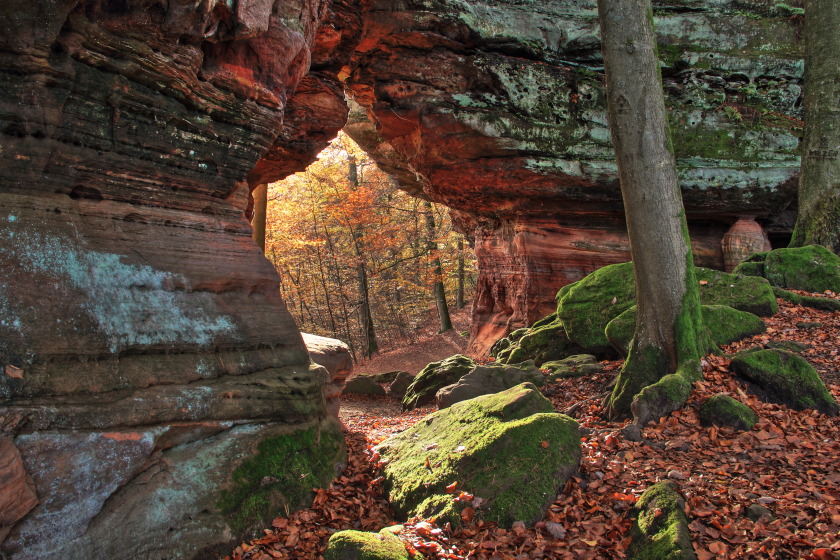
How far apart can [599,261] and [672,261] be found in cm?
888

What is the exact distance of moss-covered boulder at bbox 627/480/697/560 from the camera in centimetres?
412

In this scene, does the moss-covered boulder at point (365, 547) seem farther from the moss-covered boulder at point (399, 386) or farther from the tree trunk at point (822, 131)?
the tree trunk at point (822, 131)

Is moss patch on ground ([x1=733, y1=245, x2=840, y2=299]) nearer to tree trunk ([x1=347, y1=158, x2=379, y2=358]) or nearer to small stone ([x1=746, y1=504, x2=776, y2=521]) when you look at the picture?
small stone ([x1=746, y1=504, x2=776, y2=521])

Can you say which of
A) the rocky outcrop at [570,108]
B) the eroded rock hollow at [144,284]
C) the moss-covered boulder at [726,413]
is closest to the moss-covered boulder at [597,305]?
the moss-covered boulder at [726,413]

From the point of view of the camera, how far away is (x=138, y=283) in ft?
18.9

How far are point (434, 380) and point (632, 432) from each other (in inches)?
241

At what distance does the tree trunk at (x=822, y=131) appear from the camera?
38.5 feet

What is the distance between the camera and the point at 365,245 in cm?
2166

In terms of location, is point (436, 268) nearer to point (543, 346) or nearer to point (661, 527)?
point (543, 346)

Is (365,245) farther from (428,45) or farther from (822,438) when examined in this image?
(822,438)

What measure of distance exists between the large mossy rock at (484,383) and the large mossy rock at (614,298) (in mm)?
1565

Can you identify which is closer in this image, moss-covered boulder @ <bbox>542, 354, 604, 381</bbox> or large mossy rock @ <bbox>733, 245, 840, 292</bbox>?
moss-covered boulder @ <bbox>542, 354, 604, 381</bbox>

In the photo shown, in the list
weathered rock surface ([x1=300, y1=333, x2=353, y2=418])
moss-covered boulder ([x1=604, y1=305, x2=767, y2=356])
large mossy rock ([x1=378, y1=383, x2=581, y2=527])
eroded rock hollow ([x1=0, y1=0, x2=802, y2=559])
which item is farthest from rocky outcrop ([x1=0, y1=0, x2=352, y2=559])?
moss-covered boulder ([x1=604, y1=305, x2=767, y2=356])

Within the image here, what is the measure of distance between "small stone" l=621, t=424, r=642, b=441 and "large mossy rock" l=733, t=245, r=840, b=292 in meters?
6.94
